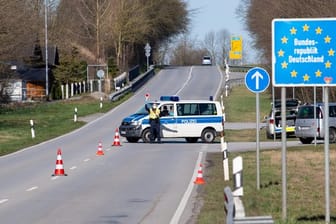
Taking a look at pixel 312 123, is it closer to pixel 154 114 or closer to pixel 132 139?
pixel 154 114

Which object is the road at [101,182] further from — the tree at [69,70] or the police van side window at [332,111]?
the tree at [69,70]

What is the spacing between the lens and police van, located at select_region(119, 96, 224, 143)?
38.8 m

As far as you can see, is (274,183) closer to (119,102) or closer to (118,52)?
(119,102)

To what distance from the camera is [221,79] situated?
9206cm

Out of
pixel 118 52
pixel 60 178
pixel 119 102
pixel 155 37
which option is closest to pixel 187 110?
pixel 60 178

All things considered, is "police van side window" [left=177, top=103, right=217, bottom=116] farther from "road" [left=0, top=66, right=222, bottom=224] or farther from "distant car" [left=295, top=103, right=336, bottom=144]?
"distant car" [left=295, top=103, right=336, bottom=144]

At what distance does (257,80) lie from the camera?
20.9 metres

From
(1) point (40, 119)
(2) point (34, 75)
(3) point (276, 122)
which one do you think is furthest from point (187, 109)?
(2) point (34, 75)

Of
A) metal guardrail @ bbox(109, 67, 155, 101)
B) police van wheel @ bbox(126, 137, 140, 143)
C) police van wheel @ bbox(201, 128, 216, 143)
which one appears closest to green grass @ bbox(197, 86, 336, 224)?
police van wheel @ bbox(201, 128, 216, 143)

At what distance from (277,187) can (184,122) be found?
61.3 ft

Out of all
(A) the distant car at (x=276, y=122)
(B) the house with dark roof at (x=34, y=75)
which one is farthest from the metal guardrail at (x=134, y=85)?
(A) the distant car at (x=276, y=122)

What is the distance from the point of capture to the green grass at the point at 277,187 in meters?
15.4

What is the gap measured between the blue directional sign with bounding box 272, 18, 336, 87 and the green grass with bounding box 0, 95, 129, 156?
807 inches

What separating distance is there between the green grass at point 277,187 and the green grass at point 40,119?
1027 cm
